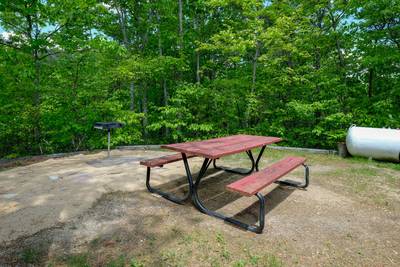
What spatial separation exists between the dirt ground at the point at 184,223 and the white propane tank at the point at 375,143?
3.51 feet

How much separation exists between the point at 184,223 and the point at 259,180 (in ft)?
3.32

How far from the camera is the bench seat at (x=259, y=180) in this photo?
2.61m

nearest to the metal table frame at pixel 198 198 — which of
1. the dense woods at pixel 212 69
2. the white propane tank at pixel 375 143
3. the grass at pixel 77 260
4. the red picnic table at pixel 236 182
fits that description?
the red picnic table at pixel 236 182

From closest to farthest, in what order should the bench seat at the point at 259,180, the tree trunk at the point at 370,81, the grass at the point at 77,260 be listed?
the grass at the point at 77,260, the bench seat at the point at 259,180, the tree trunk at the point at 370,81

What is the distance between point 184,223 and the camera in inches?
114

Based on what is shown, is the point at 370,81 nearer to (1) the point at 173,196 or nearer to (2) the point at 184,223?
(1) the point at 173,196

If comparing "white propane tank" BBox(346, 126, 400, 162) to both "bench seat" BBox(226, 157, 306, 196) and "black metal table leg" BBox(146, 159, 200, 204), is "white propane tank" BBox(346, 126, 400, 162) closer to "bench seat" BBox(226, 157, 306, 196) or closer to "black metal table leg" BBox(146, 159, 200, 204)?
"bench seat" BBox(226, 157, 306, 196)

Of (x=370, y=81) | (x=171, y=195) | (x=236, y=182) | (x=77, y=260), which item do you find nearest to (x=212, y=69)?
(x=370, y=81)

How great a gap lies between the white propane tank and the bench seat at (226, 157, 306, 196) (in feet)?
9.80

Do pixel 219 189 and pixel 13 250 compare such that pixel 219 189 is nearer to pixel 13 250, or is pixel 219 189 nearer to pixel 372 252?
pixel 372 252

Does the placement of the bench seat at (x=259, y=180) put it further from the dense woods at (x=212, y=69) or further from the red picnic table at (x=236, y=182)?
the dense woods at (x=212, y=69)

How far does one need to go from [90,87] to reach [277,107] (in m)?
5.94

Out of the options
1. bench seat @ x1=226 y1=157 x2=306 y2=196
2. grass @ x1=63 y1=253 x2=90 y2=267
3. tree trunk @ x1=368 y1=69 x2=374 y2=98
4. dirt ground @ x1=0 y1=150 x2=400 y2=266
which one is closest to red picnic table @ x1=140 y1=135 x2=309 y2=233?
bench seat @ x1=226 y1=157 x2=306 y2=196

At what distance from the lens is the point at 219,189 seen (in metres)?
4.07
